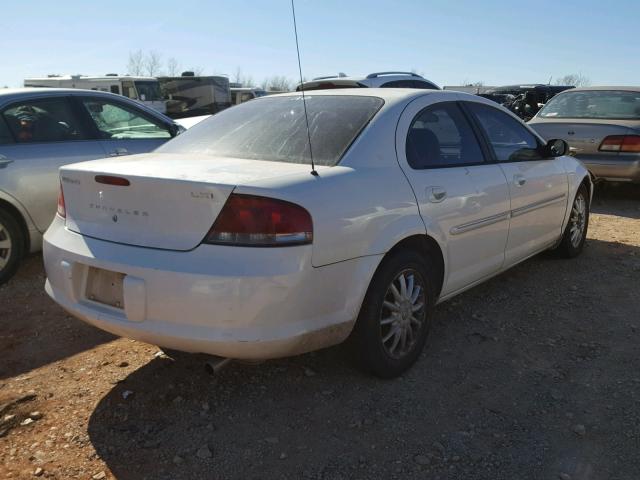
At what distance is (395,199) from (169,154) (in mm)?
1326

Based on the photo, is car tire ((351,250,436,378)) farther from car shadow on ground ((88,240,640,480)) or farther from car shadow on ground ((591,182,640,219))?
car shadow on ground ((591,182,640,219))

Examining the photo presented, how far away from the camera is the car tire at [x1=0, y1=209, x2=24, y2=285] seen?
4.72 m

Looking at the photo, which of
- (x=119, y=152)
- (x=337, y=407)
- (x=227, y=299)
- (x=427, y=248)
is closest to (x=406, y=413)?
(x=337, y=407)

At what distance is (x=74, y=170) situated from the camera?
9.93ft

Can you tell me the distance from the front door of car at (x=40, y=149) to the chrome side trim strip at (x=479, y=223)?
3385 millimetres

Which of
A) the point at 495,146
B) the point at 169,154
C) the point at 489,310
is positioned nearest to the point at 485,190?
the point at 495,146

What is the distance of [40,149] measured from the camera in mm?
4957

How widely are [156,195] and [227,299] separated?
2.00 feet

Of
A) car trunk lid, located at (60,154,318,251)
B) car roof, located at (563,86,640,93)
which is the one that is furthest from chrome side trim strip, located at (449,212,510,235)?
car roof, located at (563,86,640,93)

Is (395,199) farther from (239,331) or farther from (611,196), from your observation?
(611,196)

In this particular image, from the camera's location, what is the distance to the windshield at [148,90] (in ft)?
70.7

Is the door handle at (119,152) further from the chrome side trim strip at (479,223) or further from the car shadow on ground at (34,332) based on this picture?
the chrome side trim strip at (479,223)

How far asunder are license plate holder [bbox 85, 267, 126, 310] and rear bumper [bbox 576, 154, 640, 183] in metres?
6.90

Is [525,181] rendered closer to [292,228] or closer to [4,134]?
[292,228]
